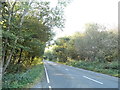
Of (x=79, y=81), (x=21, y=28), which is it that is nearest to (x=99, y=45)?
(x=79, y=81)

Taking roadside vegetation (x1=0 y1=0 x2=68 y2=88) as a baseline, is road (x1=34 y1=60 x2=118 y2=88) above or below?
below

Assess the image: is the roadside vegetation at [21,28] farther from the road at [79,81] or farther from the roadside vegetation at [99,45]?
the roadside vegetation at [99,45]

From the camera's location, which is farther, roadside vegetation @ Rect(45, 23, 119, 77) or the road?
roadside vegetation @ Rect(45, 23, 119, 77)

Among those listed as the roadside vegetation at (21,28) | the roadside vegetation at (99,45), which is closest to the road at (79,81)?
the roadside vegetation at (21,28)

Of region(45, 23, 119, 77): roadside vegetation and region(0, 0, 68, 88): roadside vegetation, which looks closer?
region(0, 0, 68, 88): roadside vegetation

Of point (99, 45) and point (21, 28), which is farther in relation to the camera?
point (99, 45)

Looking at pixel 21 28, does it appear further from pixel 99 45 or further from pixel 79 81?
pixel 99 45

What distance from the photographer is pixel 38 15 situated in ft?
54.8

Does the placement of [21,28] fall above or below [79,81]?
above

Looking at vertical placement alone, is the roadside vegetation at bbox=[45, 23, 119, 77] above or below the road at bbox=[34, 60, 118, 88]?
above

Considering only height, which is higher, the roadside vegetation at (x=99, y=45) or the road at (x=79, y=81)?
the roadside vegetation at (x=99, y=45)

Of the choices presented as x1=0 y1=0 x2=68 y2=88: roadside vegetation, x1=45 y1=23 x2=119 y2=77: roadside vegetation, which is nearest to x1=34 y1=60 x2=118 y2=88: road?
x1=0 y1=0 x2=68 y2=88: roadside vegetation

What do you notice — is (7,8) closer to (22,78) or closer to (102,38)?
(22,78)

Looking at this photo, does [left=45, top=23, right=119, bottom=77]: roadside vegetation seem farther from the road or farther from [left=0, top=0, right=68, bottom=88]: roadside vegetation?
[left=0, top=0, right=68, bottom=88]: roadside vegetation
